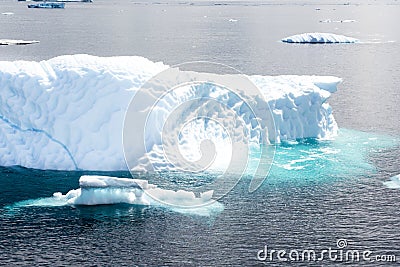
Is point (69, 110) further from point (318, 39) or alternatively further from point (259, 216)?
point (318, 39)

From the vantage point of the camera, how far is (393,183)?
32594 millimetres

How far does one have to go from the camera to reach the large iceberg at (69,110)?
35.7 meters

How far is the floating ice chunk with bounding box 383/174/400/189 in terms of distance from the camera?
32125mm

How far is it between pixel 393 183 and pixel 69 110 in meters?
17.7

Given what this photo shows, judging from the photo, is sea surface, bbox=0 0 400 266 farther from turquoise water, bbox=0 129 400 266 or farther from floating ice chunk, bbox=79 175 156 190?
floating ice chunk, bbox=79 175 156 190

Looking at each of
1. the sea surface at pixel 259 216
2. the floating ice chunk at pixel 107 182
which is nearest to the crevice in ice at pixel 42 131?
the sea surface at pixel 259 216

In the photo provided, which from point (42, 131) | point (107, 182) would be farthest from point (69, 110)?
point (107, 182)

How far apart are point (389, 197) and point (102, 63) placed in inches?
699

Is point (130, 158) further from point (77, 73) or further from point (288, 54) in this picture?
point (288, 54)

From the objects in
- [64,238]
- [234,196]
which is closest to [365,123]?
[234,196]

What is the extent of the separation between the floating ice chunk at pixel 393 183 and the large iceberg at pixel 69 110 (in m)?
8.89

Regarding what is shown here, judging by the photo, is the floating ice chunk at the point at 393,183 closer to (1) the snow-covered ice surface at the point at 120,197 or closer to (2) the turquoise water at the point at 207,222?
(2) the turquoise water at the point at 207,222

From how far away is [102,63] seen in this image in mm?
38312

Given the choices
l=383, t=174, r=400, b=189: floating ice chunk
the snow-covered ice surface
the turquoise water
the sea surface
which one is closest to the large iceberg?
the sea surface
